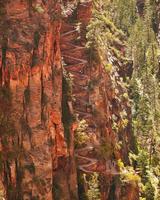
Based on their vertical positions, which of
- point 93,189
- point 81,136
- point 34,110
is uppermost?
point 34,110

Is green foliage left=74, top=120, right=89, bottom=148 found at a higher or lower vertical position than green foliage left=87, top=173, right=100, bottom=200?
higher

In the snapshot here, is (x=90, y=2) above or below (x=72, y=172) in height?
above

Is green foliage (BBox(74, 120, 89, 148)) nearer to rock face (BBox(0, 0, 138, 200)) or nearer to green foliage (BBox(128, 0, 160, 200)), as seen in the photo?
rock face (BBox(0, 0, 138, 200))

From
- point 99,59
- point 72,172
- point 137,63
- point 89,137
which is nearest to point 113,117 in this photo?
point 99,59

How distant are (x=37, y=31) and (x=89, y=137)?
1363 centimetres

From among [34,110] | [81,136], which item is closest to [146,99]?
[81,136]

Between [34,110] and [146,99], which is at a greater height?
[146,99]

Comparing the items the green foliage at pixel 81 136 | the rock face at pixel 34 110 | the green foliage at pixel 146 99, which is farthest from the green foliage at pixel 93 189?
the green foliage at pixel 146 99

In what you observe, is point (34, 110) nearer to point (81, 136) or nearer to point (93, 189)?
point (93, 189)

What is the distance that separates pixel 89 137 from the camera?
3972 cm

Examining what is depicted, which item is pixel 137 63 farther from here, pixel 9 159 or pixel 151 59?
pixel 9 159

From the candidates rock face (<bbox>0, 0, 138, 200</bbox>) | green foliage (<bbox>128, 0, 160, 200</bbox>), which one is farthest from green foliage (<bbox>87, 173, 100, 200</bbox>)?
green foliage (<bbox>128, 0, 160, 200</bbox>)

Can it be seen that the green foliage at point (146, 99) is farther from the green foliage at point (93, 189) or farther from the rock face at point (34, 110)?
the rock face at point (34, 110)

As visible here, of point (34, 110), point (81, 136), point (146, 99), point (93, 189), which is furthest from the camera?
point (146, 99)
